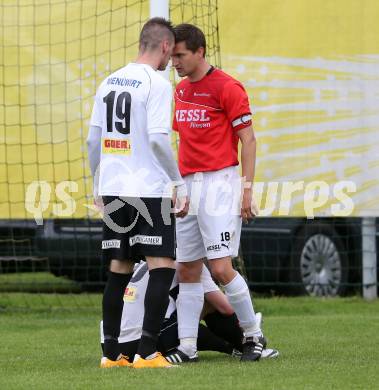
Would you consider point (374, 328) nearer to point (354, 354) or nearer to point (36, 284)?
point (354, 354)

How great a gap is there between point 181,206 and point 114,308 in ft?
2.23

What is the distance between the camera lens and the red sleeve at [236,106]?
652 centimetres

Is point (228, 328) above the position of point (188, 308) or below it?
below

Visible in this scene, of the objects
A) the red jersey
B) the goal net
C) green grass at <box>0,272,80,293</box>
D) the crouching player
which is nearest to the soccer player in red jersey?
the red jersey

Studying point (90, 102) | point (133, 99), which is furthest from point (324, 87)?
point (133, 99)

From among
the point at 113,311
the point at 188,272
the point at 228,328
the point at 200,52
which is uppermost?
the point at 200,52

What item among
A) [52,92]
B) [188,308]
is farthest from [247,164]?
[52,92]

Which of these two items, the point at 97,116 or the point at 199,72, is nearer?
the point at 97,116

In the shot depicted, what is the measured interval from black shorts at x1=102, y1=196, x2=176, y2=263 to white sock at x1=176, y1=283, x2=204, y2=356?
0.61 metres

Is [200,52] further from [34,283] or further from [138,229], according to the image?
[34,283]

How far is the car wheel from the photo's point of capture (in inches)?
454

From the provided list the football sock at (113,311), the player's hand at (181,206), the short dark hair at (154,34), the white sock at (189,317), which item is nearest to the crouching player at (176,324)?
the white sock at (189,317)

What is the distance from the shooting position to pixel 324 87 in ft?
35.7

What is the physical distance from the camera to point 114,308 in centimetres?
623
